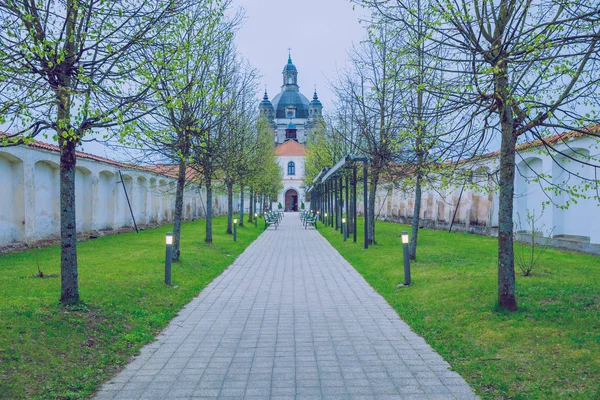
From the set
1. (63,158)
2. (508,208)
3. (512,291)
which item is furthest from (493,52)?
(63,158)

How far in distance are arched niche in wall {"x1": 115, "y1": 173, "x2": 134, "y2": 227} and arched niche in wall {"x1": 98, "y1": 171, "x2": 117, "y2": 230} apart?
0.42 meters

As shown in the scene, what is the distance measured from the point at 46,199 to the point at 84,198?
3067 mm

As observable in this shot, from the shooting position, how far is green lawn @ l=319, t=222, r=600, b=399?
432 centimetres

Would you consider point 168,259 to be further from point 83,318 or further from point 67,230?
point 83,318

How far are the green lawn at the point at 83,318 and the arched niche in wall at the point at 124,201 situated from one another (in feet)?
31.0

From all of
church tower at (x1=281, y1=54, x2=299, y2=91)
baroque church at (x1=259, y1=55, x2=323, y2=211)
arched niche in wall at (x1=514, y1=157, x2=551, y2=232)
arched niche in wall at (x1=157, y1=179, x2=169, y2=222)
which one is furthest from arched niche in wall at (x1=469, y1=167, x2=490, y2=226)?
church tower at (x1=281, y1=54, x2=299, y2=91)

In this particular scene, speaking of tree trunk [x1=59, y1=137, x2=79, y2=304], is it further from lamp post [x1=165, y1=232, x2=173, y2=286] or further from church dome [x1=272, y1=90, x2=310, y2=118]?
church dome [x1=272, y1=90, x2=310, y2=118]

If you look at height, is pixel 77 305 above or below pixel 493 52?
below

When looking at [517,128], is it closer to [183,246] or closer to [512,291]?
[512,291]

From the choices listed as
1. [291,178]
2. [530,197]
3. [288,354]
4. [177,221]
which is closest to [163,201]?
[177,221]

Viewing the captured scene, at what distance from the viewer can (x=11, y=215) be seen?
1350cm

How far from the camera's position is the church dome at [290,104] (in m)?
95.2

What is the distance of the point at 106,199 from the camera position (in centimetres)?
2066

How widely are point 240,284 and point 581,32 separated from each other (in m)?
7.67
